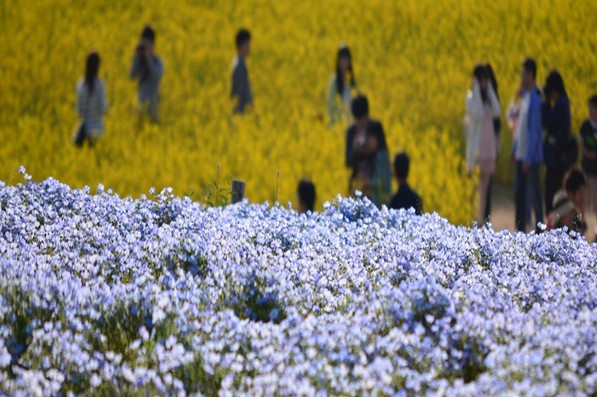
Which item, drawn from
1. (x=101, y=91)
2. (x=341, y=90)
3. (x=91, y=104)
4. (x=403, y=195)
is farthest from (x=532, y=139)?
(x=91, y=104)

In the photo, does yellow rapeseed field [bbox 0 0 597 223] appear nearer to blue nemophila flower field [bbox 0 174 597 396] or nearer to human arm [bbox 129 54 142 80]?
human arm [bbox 129 54 142 80]

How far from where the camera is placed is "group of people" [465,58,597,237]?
1080 cm

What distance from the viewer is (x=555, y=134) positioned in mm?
10953

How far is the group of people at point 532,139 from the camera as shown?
10.8m

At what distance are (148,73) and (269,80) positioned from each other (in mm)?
2127

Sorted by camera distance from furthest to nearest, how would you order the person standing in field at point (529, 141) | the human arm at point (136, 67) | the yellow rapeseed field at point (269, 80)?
the human arm at point (136, 67)
the yellow rapeseed field at point (269, 80)
the person standing in field at point (529, 141)

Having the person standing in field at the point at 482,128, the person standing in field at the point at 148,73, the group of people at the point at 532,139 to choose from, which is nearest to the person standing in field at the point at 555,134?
the group of people at the point at 532,139

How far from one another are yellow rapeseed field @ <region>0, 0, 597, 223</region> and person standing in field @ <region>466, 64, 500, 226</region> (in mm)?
219

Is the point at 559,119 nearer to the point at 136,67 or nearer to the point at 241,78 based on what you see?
the point at 241,78

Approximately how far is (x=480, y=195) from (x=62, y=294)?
7.90 m

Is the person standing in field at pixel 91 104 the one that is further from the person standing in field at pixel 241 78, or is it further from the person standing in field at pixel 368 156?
the person standing in field at pixel 368 156

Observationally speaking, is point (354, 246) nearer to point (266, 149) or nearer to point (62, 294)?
point (62, 294)

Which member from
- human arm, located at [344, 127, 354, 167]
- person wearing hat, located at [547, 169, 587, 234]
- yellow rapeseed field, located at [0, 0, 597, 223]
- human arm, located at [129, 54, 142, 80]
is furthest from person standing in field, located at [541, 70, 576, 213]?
human arm, located at [129, 54, 142, 80]

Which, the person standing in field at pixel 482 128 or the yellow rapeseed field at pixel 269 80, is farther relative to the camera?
the yellow rapeseed field at pixel 269 80
